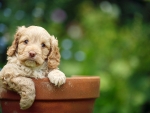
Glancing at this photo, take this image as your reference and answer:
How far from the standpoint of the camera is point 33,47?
291 cm

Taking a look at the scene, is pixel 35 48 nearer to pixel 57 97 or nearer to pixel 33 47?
pixel 33 47

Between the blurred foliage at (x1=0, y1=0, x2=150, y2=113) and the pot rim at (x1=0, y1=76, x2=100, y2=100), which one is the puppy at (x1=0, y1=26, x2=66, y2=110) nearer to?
the pot rim at (x1=0, y1=76, x2=100, y2=100)

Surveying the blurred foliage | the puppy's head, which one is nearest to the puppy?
the puppy's head

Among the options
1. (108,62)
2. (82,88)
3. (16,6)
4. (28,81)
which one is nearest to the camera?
(28,81)

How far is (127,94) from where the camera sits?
5590mm

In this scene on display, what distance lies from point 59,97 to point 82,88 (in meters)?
0.20

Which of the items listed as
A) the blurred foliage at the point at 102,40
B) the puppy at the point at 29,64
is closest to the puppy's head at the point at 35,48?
the puppy at the point at 29,64

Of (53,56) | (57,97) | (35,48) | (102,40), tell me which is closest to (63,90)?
(57,97)

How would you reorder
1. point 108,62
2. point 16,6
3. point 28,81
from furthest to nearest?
1. point 16,6
2. point 108,62
3. point 28,81

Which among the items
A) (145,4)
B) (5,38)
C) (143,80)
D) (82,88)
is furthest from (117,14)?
(82,88)

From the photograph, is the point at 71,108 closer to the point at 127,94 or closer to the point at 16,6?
the point at 127,94

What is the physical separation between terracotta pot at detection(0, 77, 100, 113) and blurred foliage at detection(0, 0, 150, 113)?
2.32 metres

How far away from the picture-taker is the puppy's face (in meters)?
2.90

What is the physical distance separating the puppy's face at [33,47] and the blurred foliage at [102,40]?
2.48m
